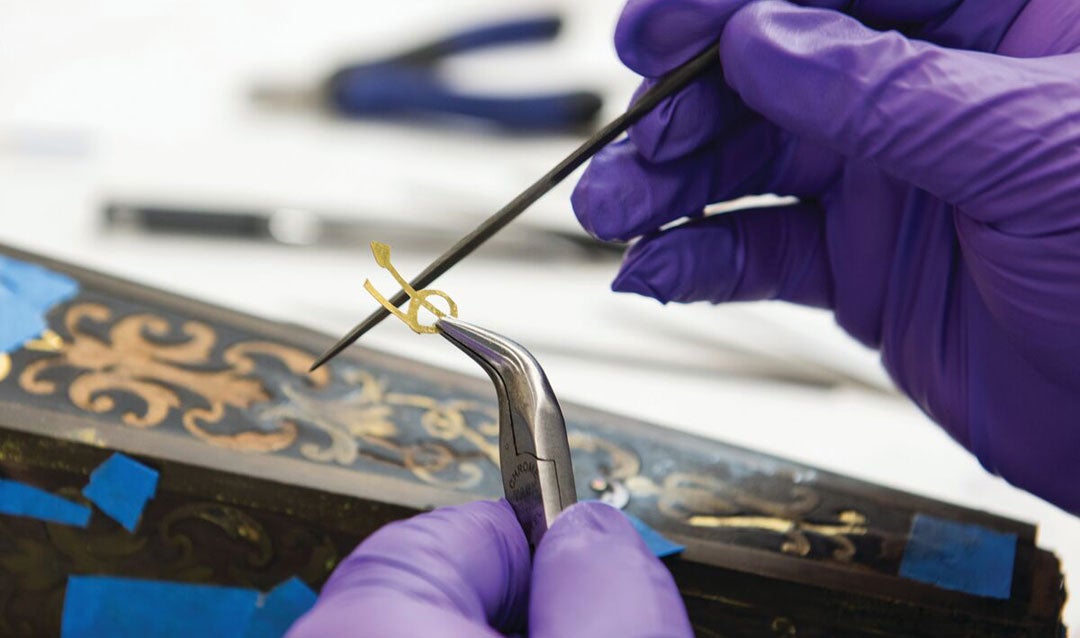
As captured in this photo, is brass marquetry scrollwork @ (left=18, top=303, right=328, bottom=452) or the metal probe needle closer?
the metal probe needle

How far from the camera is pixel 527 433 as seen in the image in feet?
2.13

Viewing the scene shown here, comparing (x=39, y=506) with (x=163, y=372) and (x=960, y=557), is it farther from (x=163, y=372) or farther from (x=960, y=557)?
(x=960, y=557)

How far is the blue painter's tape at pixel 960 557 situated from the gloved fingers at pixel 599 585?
0.29 metres

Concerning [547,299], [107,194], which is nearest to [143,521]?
[547,299]

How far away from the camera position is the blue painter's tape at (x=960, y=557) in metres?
0.76

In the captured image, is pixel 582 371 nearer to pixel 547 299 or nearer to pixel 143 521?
pixel 547 299

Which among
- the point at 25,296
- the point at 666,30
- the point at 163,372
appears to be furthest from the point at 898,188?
the point at 25,296

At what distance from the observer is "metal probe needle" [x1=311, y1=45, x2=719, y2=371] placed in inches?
26.4

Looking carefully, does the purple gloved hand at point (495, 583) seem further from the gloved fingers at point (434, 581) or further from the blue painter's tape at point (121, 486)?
the blue painter's tape at point (121, 486)

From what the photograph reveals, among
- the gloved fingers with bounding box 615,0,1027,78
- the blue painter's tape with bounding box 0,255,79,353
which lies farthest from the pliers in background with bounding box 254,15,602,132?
the gloved fingers with bounding box 615,0,1027,78

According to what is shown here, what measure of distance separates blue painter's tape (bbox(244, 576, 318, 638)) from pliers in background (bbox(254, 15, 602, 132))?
3.53 ft

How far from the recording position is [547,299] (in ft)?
4.39

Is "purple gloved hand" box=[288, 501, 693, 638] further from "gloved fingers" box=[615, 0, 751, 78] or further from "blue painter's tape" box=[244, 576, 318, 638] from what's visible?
"gloved fingers" box=[615, 0, 751, 78]

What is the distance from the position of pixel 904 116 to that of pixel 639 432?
354mm
